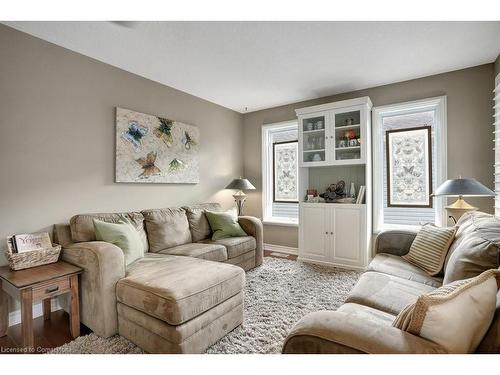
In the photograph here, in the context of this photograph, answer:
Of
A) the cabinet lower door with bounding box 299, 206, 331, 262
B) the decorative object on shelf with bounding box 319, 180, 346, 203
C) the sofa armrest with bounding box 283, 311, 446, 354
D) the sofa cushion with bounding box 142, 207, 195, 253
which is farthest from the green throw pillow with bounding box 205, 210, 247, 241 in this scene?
the sofa armrest with bounding box 283, 311, 446, 354

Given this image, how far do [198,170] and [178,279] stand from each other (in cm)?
223

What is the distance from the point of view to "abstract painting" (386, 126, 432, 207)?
3.25m

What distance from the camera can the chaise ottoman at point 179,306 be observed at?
1542 mm

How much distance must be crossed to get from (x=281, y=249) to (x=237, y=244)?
4.68 feet

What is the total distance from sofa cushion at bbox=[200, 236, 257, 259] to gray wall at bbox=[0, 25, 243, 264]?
97 cm

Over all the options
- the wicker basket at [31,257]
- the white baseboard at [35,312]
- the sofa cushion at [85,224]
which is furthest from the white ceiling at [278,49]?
the white baseboard at [35,312]

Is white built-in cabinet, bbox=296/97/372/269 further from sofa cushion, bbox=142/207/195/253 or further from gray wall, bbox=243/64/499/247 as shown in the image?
sofa cushion, bbox=142/207/195/253

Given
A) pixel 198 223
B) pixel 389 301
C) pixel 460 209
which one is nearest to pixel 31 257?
pixel 198 223

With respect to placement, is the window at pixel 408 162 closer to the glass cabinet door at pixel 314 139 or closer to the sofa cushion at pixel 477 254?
the glass cabinet door at pixel 314 139
